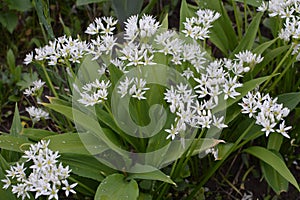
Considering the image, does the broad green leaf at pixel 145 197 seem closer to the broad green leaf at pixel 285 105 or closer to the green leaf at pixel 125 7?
the broad green leaf at pixel 285 105

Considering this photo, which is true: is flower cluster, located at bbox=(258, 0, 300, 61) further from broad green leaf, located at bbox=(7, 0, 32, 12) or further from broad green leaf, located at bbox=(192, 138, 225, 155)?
broad green leaf, located at bbox=(7, 0, 32, 12)

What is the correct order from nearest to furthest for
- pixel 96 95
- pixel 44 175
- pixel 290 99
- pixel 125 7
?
pixel 44 175, pixel 96 95, pixel 290 99, pixel 125 7

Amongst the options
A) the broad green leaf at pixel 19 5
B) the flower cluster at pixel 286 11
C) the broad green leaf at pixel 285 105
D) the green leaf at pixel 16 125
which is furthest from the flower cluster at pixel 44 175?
the broad green leaf at pixel 19 5

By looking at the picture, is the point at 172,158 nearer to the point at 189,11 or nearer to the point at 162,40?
the point at 162,40

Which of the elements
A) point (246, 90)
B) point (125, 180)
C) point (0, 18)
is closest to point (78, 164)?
point (125, 180)

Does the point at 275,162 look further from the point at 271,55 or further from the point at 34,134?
the point at 34,134

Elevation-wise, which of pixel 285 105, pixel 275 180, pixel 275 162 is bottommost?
pixel 275 180

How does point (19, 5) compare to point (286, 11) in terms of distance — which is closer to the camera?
point (286, 11)

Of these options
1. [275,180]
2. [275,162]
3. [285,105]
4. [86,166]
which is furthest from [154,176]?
[285,105]
